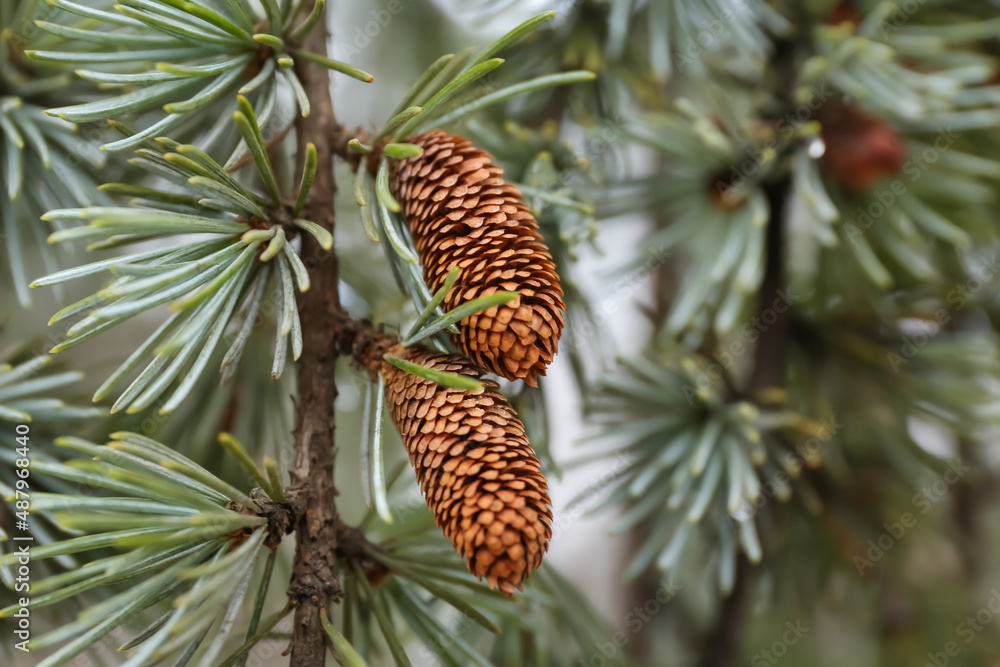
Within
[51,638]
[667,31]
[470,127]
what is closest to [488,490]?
[51,638]

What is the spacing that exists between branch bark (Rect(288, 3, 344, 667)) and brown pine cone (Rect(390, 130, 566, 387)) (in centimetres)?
5

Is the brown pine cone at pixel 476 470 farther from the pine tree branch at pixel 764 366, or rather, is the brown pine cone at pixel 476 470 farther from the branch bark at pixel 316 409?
the pine tree branch at pixel 764 366

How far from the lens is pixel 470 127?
1.55 ft

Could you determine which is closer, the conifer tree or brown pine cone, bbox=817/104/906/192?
the conifer tree

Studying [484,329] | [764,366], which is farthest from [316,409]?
[764,366]

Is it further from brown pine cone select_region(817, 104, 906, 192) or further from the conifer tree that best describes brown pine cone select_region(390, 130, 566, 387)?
brown pine cone select_region(817, 104, 906, 192)

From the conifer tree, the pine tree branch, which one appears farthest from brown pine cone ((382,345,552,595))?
the pine tree branch

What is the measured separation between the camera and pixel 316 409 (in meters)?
0.34

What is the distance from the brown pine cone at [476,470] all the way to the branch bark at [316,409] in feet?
0.14

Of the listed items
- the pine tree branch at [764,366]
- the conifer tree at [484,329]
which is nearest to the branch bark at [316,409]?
the conifer tree at [484,329]

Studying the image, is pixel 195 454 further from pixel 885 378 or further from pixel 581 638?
pixel 885 378

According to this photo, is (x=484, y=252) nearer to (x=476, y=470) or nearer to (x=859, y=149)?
(x=476, y=470)

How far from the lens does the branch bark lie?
1.03 ft

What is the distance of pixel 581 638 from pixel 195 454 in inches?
12.0
